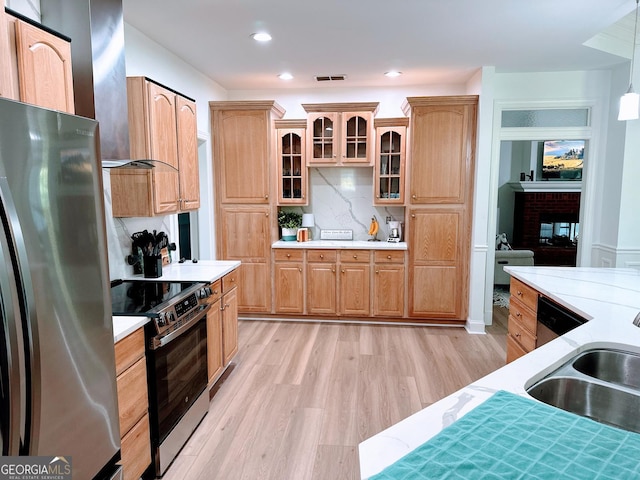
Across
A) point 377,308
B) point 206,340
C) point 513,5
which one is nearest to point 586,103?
point 513,5

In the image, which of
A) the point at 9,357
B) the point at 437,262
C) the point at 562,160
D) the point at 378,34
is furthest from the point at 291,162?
the point at 562,160

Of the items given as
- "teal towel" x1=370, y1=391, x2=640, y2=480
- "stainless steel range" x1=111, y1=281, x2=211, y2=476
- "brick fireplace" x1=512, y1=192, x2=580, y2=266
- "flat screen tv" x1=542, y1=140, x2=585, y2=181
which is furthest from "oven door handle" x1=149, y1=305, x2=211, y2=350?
"flat screen tv" x1=542, y1=140, x2=585, y2=181

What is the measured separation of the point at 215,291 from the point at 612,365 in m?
2.34

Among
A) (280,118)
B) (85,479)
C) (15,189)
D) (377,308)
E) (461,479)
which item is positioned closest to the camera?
(461,479)

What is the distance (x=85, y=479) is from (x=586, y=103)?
5.11 meters

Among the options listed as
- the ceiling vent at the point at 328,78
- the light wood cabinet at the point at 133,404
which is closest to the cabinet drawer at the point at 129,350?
the light wood cabinet at the point at 133,404

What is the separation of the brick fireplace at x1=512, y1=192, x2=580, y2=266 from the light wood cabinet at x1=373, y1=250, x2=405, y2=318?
15.3 feet

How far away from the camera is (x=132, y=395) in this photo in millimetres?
1868

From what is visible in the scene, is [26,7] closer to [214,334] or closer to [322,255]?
[214,334]

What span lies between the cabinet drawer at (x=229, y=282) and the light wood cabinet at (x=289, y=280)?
1.29 meters

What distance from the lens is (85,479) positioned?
1.46 m

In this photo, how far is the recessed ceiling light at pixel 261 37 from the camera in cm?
310

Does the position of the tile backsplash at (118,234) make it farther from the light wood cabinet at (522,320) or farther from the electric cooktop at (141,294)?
the light wood cabinet at (522,320)

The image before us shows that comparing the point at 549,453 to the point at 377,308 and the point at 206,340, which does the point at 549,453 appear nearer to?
the point at 206,340
